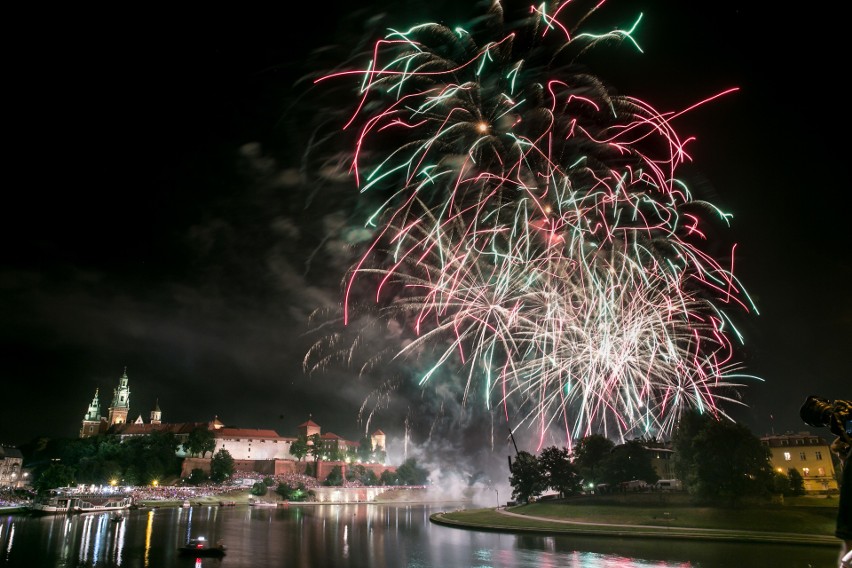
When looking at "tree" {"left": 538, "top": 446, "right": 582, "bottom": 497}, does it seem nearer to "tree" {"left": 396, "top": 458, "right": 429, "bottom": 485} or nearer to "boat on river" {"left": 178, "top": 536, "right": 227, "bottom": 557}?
"boat on river" {"left": 178, "top": 536, "right": 227, "bottom": 557}

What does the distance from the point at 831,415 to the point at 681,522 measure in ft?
140

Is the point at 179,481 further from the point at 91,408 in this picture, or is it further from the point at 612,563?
the point at 612,563

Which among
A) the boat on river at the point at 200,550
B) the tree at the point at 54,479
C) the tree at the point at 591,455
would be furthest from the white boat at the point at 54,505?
the tree at the point at 591,455

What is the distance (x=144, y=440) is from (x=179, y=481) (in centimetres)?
1434

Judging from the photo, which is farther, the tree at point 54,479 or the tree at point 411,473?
the tree at point 411,473

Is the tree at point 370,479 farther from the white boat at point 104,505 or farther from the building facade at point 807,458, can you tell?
the building facade at point 807,458

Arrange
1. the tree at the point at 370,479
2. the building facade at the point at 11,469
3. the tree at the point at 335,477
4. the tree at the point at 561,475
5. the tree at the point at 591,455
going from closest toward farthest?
1. the tree at the point at 561,475
2. the tree at the point at 591,455
3. the tree at the point at 335,477
4. the building facade at the point at 11,469
5. the tree at the point at 370,479

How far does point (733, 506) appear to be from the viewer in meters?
41.1

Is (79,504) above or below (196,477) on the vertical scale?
below

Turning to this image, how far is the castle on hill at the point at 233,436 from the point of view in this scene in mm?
122375

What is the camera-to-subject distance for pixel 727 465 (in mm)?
43062

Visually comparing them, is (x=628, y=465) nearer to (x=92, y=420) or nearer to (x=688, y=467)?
(x=688, y=467)

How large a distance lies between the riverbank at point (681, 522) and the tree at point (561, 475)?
32.5ft

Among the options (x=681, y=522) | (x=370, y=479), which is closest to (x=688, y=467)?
(x=681, y=522)
